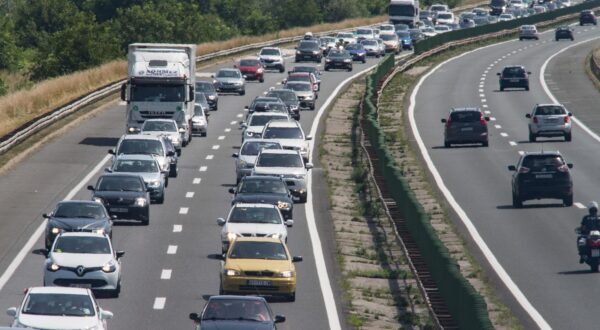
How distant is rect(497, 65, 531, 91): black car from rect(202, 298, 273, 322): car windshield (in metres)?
66.3

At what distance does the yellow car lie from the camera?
29.1 metres

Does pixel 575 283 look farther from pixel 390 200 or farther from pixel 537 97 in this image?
pixel 537 97

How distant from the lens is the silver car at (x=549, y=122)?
63.2 meters

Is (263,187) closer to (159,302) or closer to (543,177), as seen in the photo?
(543,177)

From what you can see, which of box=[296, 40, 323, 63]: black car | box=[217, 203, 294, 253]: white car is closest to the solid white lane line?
box=[217, 203, 294, 253]: white car

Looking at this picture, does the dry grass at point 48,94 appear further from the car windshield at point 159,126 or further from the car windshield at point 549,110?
the car windshield at point 549,110

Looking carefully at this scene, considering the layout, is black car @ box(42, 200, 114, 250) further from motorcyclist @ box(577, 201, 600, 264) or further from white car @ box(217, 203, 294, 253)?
motorcyclist @ box(577, 201, 600, 264)

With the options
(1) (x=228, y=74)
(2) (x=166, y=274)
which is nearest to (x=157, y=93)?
(1) (x=228, y=74)

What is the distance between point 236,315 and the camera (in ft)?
77.2

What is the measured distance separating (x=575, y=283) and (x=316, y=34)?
98.0 m

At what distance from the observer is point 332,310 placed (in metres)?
29.1

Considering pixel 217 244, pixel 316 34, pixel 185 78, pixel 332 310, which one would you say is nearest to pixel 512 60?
pixel 316 34

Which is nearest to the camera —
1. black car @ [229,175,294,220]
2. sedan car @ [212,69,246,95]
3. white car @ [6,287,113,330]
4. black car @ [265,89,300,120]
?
white car @ [6,287,113,330]

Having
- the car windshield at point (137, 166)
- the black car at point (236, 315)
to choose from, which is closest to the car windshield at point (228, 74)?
the car windshield at point (137, 166)
